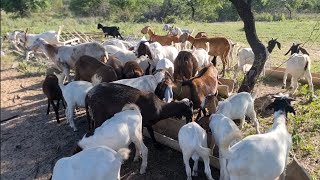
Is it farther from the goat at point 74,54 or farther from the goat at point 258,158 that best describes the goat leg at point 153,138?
the goat at point 74,54

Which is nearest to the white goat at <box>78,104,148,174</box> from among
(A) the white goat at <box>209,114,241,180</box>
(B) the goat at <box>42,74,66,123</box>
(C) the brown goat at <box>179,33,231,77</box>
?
(A) the white goat at <box>209,114,241,180</box>

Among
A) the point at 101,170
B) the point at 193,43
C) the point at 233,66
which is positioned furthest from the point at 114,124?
the point at 233,66

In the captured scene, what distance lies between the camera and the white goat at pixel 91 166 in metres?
4.74

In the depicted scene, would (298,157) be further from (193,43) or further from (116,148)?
(193,43)

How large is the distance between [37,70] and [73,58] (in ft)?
15.1

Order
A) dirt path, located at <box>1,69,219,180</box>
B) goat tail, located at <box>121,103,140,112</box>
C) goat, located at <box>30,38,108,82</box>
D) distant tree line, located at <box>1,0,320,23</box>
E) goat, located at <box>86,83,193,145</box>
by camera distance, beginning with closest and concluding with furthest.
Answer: goat tail, located at <box>121,103,140,112</box>
dirt path, located at <box>1,69,219,180</box>
goat, located at <box>86,83,193,145</box>
goat, located at <box>30,38,108,82</box>
distant tree line, located at <box>1,0,320,23</box>

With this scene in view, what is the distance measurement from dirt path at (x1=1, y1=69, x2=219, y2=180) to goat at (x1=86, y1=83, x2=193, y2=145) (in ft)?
2.23

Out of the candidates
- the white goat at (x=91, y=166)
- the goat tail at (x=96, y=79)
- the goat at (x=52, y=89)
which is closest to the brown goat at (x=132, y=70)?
the goat tail at (x=96, y=79)

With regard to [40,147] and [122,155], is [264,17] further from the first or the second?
[122,155]

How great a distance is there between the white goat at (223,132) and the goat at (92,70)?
3620mm

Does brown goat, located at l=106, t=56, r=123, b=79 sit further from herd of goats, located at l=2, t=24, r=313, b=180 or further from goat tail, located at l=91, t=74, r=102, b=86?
goat tail, located at l=91, t=74, r=102, b=86

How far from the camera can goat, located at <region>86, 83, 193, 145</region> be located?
6777 millimetres

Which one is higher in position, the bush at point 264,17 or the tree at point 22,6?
the tree at point 22,6

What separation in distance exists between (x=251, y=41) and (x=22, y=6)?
33.3m
